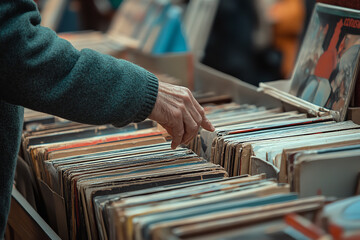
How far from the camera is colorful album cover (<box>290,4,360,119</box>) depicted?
189 centimetres

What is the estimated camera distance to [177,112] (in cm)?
159

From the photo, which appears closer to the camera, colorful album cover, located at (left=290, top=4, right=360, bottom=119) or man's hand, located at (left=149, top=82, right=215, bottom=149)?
man's hand, located at (left=149, top=82, right=215, bottom=149)

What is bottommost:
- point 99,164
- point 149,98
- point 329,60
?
point 99,164

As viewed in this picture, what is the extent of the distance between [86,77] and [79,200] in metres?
0.39

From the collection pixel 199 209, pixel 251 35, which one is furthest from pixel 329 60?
pixel 251 35

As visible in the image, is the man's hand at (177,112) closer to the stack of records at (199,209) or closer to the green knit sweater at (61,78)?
the green knit sweater at (61,78)

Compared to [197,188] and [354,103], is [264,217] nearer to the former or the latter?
[197,188]

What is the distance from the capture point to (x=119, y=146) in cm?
190

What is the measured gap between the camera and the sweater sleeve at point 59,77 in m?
1.36

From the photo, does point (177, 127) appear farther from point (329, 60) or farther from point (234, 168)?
point (329, 60)

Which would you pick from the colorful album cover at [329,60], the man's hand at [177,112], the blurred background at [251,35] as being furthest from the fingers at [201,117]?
the blurred background at [251,35]

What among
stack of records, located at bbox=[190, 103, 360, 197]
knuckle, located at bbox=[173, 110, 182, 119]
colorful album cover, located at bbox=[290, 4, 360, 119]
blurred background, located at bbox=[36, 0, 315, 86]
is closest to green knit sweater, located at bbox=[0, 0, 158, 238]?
knuckle, located at bbox=[173, 110, 182, 119]

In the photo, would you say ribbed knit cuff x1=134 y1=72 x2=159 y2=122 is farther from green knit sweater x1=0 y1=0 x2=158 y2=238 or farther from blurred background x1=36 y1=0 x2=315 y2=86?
blurred background x1=36 y1=0 x2=315 y2=86

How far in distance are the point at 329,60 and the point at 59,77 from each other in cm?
105
